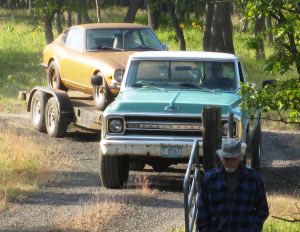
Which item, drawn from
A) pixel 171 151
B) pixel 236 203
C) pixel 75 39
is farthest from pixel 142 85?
pixel 236 203

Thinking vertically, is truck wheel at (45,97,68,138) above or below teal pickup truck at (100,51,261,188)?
below

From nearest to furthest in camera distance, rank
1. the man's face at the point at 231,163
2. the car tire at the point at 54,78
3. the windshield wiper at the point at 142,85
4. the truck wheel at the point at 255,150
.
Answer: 1. the man's face at the point at 231,163
2. the windshield wiper at the point at 142,85
3. the truck wheel at the point at 255,150
4. the car tire at the point at 54,78

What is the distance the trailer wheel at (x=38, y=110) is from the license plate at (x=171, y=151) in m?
6.02

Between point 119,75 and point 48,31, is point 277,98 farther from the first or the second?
point 48,31

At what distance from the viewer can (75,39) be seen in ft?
60.7

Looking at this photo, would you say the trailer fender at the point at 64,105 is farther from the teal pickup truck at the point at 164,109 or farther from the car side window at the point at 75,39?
the teal pickup truck at the point at 164,109

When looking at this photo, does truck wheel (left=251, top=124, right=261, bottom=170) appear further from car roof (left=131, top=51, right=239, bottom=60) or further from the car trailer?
the car trailer

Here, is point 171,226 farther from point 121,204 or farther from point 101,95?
point 101,95

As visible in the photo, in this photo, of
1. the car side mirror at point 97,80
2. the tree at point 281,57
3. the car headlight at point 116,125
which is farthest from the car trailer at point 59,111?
the tree at point 281,57

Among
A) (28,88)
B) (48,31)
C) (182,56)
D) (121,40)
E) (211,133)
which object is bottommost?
(28,88)

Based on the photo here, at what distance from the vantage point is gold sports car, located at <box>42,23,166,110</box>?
54.1ft

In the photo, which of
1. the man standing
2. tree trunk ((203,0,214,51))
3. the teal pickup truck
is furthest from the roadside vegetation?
the man standing

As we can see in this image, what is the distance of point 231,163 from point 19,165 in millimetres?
7858

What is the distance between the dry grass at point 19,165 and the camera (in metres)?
13.4
